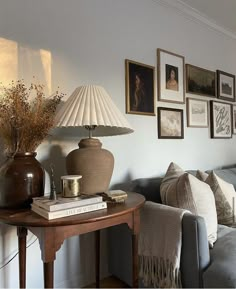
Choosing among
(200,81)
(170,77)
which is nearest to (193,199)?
(170,77)

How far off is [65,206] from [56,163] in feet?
2.26

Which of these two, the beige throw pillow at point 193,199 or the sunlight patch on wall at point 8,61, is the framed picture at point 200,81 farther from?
the sunlight patch on wall at point 8,61

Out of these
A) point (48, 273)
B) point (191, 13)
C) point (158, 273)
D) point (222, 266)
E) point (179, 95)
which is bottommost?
point (158, 273)

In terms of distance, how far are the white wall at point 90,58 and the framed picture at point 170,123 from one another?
64mm

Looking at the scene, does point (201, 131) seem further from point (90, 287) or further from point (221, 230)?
point (90, 287)

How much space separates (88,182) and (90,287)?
0.94 metres

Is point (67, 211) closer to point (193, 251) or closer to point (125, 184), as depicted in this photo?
point (193, 251)

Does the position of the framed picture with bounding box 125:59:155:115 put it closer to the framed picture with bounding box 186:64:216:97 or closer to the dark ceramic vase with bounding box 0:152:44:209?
the framed picture with bounding box 186:64:216:97

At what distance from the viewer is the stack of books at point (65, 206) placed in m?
1.13

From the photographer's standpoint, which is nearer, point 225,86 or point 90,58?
point 90,58

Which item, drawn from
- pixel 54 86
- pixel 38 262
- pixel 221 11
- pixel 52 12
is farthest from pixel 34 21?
pixel 221 11

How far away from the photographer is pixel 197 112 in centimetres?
285

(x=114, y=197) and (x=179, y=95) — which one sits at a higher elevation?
(x=179, y=95)

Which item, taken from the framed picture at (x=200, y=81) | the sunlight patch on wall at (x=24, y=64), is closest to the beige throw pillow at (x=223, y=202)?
the framed picture at (x=200, y=81)
